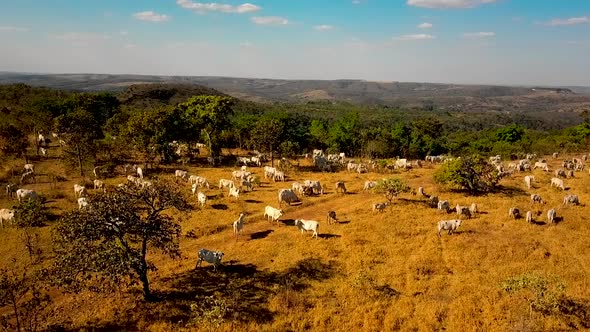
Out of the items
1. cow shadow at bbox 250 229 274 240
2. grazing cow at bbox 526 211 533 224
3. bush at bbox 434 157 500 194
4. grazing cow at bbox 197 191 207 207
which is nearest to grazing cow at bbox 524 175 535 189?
bush at bbox 434 157 500 194

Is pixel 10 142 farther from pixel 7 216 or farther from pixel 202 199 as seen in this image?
pixel 202 199

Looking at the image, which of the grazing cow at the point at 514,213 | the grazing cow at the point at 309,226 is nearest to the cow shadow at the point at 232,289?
the grazing cow at the point at 309,226

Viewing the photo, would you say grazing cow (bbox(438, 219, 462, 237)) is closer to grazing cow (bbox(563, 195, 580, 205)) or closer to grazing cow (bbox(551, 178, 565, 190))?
grazing cow (bbox(563, 195, 580, 205))

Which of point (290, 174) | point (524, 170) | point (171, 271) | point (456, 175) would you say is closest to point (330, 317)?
point (171, 271)

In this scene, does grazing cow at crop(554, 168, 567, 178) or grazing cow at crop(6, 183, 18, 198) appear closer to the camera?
grazing cow at crop(6, 183, 18, 198)

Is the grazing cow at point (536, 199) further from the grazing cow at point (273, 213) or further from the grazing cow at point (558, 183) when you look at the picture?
the grazing cow at point (273, 213)

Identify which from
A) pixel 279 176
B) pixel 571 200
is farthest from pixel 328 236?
pixel 571 200
